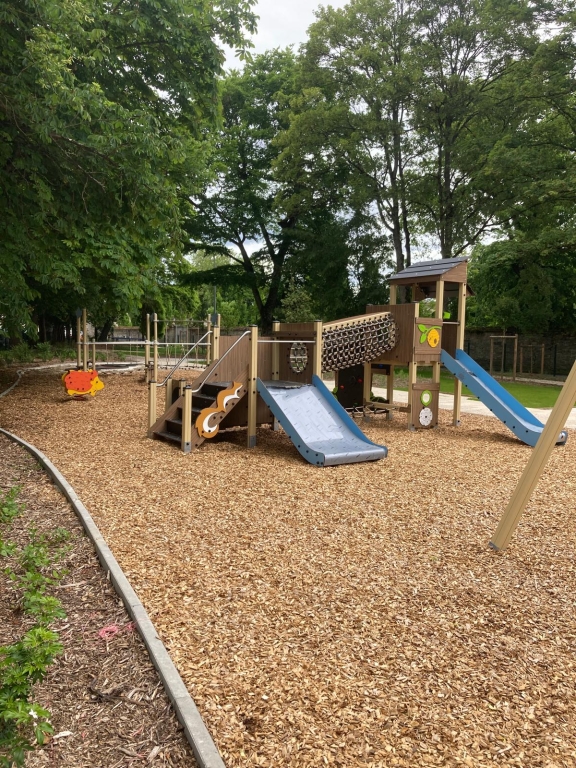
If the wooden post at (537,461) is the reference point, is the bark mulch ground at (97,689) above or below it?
below

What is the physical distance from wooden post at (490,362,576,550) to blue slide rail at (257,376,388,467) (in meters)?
3.08

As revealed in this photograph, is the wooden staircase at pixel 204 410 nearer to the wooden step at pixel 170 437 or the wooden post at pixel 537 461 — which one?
the wooden step at pixel 170 437

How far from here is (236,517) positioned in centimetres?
536

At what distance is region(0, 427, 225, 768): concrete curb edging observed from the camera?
7.68 feet

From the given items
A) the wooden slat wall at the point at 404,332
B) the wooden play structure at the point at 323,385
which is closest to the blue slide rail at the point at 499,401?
the wooden play structure at the point at 323,385

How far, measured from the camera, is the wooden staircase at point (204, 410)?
8.26 metres

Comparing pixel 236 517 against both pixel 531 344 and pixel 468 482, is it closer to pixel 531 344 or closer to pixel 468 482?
pixel 468 482

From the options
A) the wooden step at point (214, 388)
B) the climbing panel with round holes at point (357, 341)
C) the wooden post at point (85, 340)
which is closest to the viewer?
A: the wooden step at point (214, 388)

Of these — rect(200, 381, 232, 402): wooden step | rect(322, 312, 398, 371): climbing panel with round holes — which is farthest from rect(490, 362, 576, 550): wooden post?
rect(322, 312, 398, 371): climbing panel with round holes

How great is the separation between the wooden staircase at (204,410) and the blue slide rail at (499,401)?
3993mm

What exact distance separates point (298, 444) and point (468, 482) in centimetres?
214

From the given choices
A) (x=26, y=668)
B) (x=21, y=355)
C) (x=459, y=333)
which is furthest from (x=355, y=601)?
(x=21, y=355)

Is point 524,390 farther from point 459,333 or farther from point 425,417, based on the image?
point 425,417

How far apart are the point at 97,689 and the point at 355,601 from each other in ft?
5.19
